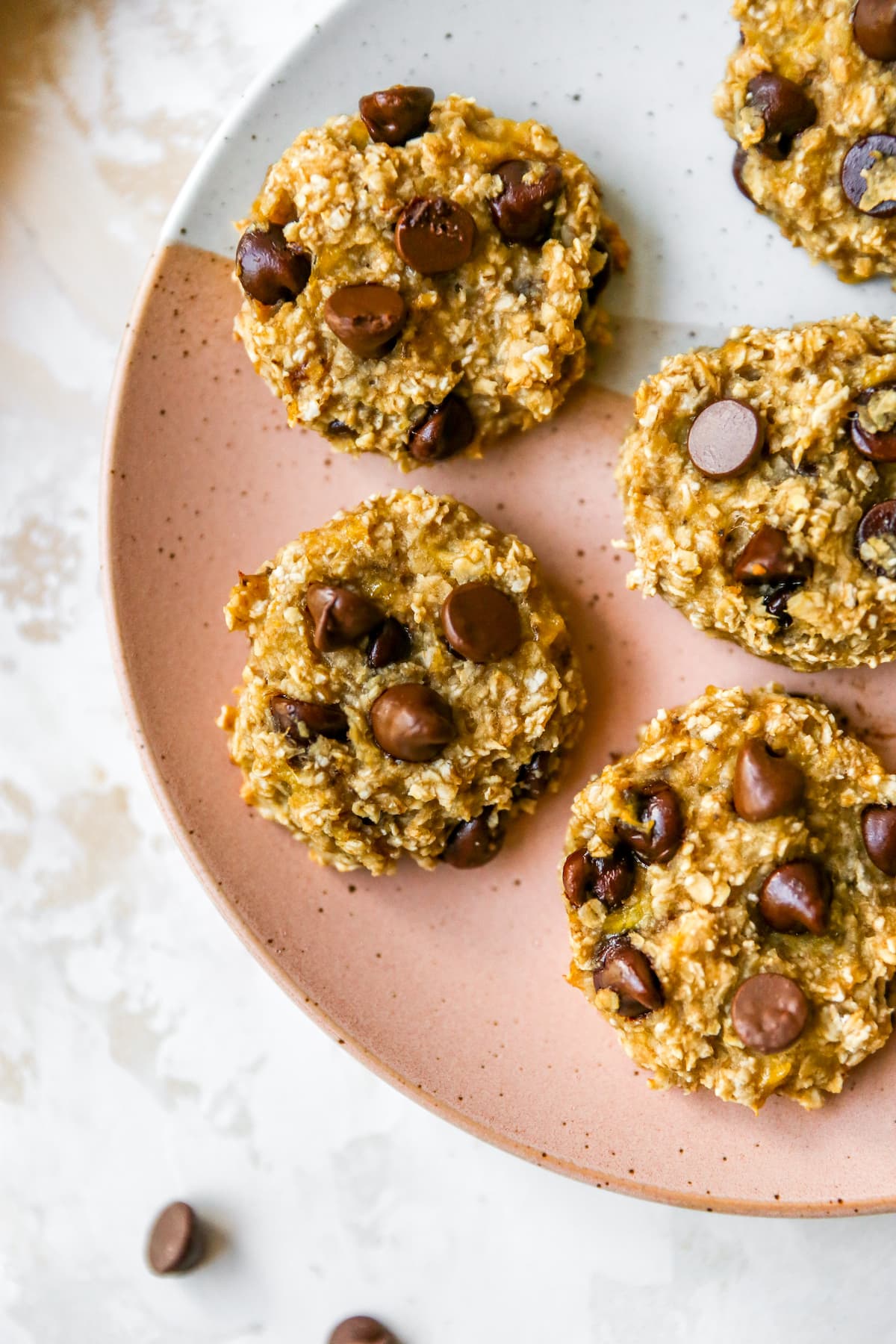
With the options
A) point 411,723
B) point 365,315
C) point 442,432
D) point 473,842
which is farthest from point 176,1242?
point 365,315

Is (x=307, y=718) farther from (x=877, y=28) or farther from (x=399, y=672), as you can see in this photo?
(x=877, y=28)

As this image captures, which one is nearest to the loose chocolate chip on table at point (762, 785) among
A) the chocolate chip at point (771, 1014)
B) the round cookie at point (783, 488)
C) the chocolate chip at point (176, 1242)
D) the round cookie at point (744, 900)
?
the round cookie at point (744, 900)

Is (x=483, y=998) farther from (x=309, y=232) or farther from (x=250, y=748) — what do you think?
(x=309, y=232)

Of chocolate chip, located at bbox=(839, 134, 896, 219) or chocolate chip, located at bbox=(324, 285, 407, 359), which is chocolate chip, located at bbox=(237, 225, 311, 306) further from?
chocolate chip, located at bbox=(839, 134, 896, 219)

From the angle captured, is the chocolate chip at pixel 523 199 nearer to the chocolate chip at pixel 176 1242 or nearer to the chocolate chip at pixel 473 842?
the chocolate chip at pixel 473 842

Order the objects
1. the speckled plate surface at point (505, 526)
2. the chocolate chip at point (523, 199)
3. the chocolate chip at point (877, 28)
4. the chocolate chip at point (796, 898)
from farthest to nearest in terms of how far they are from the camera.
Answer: the speckled plate surface at point (505, 526), the chocolate chip at point (523, 199), the chocolate chip at point (796, 898), the chocolate chip at point (877, 28)

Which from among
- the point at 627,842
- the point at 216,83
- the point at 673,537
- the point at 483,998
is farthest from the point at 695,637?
the point at 216,83

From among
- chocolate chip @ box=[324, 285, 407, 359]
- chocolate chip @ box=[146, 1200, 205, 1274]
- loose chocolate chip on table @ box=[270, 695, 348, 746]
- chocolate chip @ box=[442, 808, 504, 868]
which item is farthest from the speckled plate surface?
chocolate chip @ box=[146, 1200, 205, 1274]
